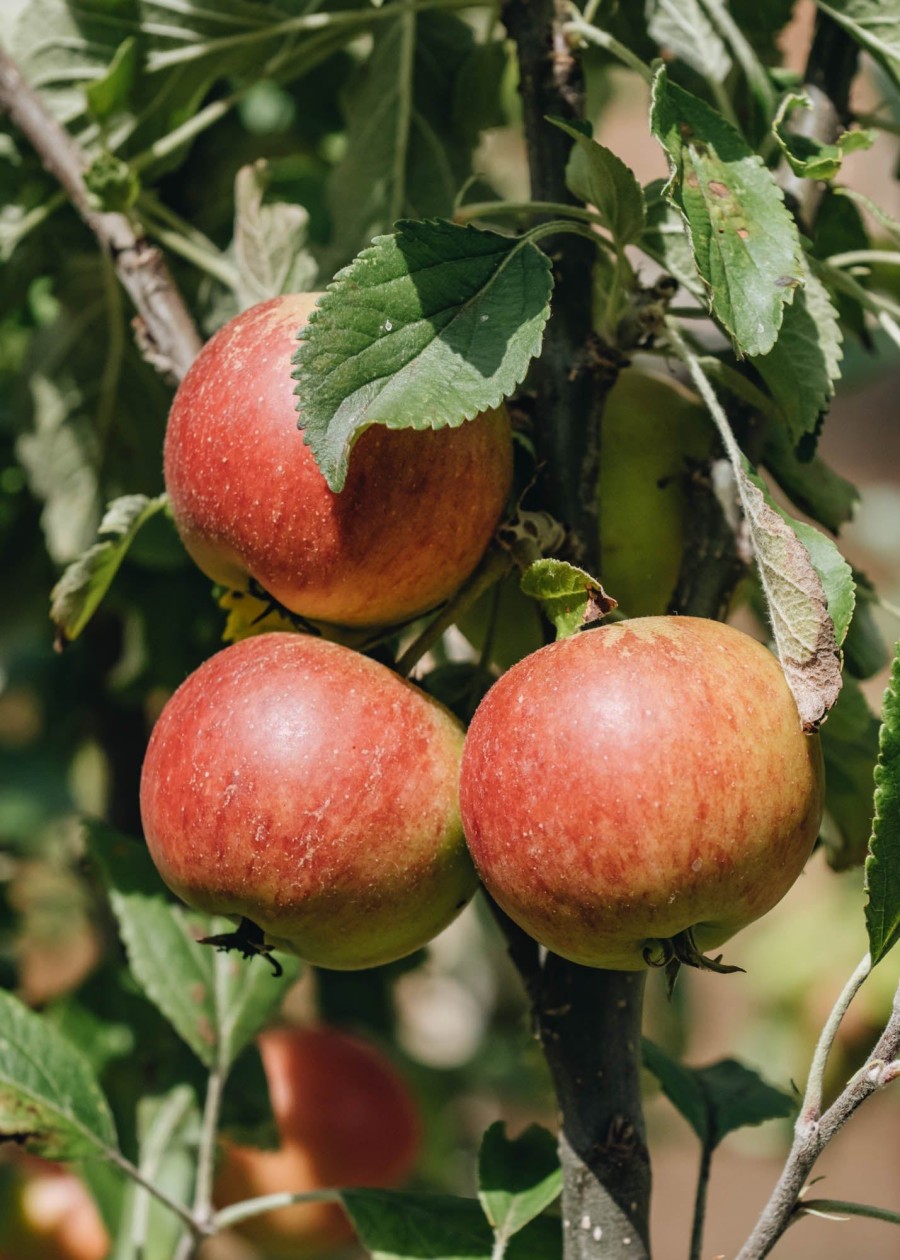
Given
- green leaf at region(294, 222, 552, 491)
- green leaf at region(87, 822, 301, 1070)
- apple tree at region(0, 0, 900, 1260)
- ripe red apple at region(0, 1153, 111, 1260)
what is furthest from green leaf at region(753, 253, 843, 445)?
ripe red apple at region(0, 1153, 111, 1260)

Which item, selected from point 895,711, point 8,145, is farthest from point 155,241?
point 895,711

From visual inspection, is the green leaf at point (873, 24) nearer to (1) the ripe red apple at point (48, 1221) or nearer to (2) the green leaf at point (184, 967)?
(2) the green leaf at point (184, 967)

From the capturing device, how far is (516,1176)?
791mm

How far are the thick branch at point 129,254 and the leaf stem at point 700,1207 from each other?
614 millimetres

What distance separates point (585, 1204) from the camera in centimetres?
69

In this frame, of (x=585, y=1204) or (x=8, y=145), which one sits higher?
(x=8, y=145)

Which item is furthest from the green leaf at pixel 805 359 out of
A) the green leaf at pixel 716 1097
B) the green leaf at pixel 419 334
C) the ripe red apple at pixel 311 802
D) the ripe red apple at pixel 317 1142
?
the ripe red apple at pixel 317 1142

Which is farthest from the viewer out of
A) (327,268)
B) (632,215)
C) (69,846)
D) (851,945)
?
(851,945)

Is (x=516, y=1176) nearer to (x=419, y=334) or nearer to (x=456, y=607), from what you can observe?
(x=456, y=607)

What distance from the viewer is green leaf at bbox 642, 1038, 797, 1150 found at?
0.88 m

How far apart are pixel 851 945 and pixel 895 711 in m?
2.27

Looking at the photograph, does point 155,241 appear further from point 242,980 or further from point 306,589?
point 242,980

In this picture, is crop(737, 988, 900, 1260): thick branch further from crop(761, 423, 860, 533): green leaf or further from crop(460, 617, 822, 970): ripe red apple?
crop(761, 423, 860, 533): green leaf

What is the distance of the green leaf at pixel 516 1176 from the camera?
758 mm
